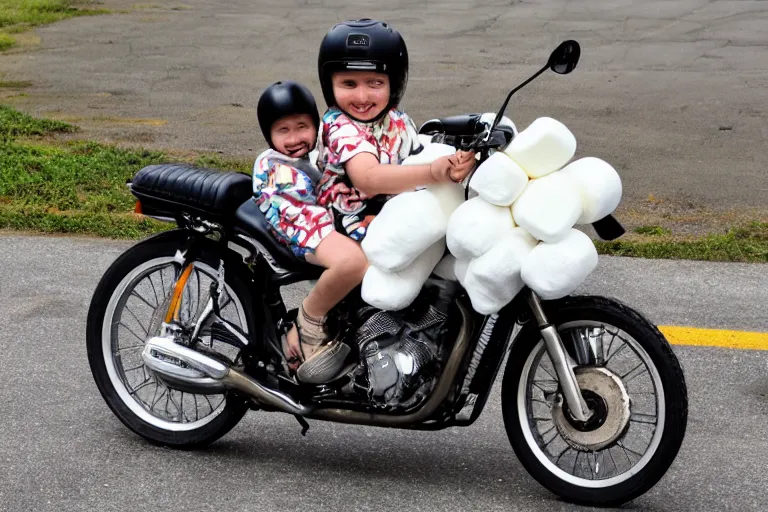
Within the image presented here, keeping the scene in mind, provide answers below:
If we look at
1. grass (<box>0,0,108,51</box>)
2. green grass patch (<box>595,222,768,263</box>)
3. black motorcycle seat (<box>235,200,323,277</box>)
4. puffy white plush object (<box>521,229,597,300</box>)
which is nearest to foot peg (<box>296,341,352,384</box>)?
black motorcycle seat (<box>235,200,323,277</box>)

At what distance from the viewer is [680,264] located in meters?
6.64

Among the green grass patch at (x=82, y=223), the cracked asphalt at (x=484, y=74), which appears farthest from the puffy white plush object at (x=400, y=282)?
the cracked asphalt at (x=484, y=74)

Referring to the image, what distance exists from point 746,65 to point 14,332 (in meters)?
9.40

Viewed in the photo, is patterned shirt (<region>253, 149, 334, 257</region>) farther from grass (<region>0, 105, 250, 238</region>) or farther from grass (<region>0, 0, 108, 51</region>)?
grass (<region>0, 0, 108, 51</region>)

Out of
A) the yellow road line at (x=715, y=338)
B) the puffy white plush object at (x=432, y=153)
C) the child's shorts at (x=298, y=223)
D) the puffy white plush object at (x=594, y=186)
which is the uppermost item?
the puffy white plush object at (x=432, y=153)

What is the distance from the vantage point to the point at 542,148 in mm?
3543

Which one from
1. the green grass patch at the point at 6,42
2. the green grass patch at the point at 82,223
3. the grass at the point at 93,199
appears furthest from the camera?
Result: the green grass patch at the point at 6,42

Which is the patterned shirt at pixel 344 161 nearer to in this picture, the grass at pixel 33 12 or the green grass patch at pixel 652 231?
the green grass patch at pixel 652 231

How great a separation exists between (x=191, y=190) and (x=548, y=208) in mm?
1369

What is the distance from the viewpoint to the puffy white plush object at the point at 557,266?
356 centimetres

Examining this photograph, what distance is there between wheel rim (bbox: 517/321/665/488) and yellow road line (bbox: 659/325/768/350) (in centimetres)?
170

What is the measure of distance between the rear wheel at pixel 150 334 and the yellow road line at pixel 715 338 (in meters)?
2.33

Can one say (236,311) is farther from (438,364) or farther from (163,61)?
(163,61)

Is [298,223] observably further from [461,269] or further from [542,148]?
[542,148]
